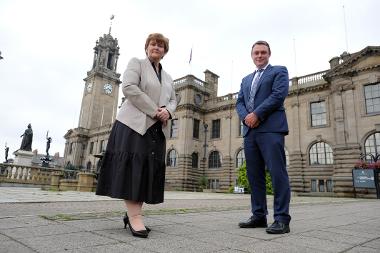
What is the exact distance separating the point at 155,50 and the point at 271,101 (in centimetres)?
148

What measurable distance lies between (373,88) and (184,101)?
1897 cm

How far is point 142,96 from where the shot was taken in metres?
3.05

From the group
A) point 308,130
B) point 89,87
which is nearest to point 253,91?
point 308,130

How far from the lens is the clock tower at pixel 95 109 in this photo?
51000 mm

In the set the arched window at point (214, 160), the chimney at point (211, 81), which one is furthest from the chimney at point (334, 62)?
the chimney at point (211, 81)

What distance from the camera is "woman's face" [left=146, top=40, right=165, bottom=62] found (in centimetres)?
331

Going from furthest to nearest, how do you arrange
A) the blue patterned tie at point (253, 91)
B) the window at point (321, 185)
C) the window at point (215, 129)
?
the window at point (215, 129) < the window at point (321, 185) < the blue patterned tie at point (253, 91)

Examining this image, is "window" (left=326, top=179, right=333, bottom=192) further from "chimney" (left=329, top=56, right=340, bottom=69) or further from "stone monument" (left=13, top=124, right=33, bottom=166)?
"stone monument" (left=13, top=124, right=33, bottom=166)

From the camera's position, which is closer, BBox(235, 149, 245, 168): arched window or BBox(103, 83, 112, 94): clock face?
BBox(235, 149, 245, 168): arched window

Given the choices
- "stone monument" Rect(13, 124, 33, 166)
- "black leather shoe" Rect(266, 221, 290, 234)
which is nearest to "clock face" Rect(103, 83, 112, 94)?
"stone monument" Rect(13, 124, 33, 166)

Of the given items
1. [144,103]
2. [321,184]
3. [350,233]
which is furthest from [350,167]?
[144,103]

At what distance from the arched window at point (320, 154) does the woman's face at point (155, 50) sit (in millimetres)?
24415

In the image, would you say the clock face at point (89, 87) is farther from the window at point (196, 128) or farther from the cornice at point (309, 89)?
the cornice at point (309, 89)

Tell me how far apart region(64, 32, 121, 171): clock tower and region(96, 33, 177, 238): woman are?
46661 mm
